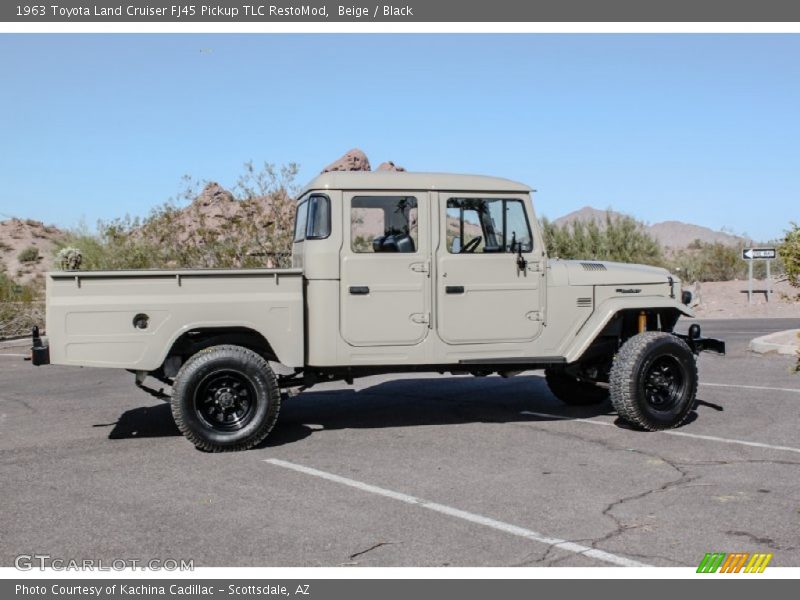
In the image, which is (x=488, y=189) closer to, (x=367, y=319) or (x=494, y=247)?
(x=494, y=247)

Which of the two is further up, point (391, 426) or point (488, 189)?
point (488, 189)

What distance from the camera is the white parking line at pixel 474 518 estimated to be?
456 cm

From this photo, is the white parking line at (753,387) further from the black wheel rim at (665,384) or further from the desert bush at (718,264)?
the desert bush at (718,264)

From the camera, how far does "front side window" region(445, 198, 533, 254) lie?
7863mm

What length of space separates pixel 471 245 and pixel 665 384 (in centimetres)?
235

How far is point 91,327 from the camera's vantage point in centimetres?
709

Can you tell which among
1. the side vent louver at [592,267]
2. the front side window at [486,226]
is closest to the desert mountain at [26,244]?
the front side window at [486,226]

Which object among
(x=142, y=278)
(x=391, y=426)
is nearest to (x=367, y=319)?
(x=391, y=426)

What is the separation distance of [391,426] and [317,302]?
168 cm

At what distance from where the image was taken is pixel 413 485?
6.09 metres

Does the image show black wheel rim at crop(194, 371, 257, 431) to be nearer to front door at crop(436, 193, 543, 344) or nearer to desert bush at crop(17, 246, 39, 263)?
front door at crop(436, 193, 543, 344)

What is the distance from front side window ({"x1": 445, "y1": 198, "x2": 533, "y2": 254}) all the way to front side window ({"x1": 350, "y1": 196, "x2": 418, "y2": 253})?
1.20 ft

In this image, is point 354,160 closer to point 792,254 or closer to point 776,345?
point 776,345

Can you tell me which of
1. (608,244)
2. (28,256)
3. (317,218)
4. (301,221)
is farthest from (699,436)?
(28,256)
